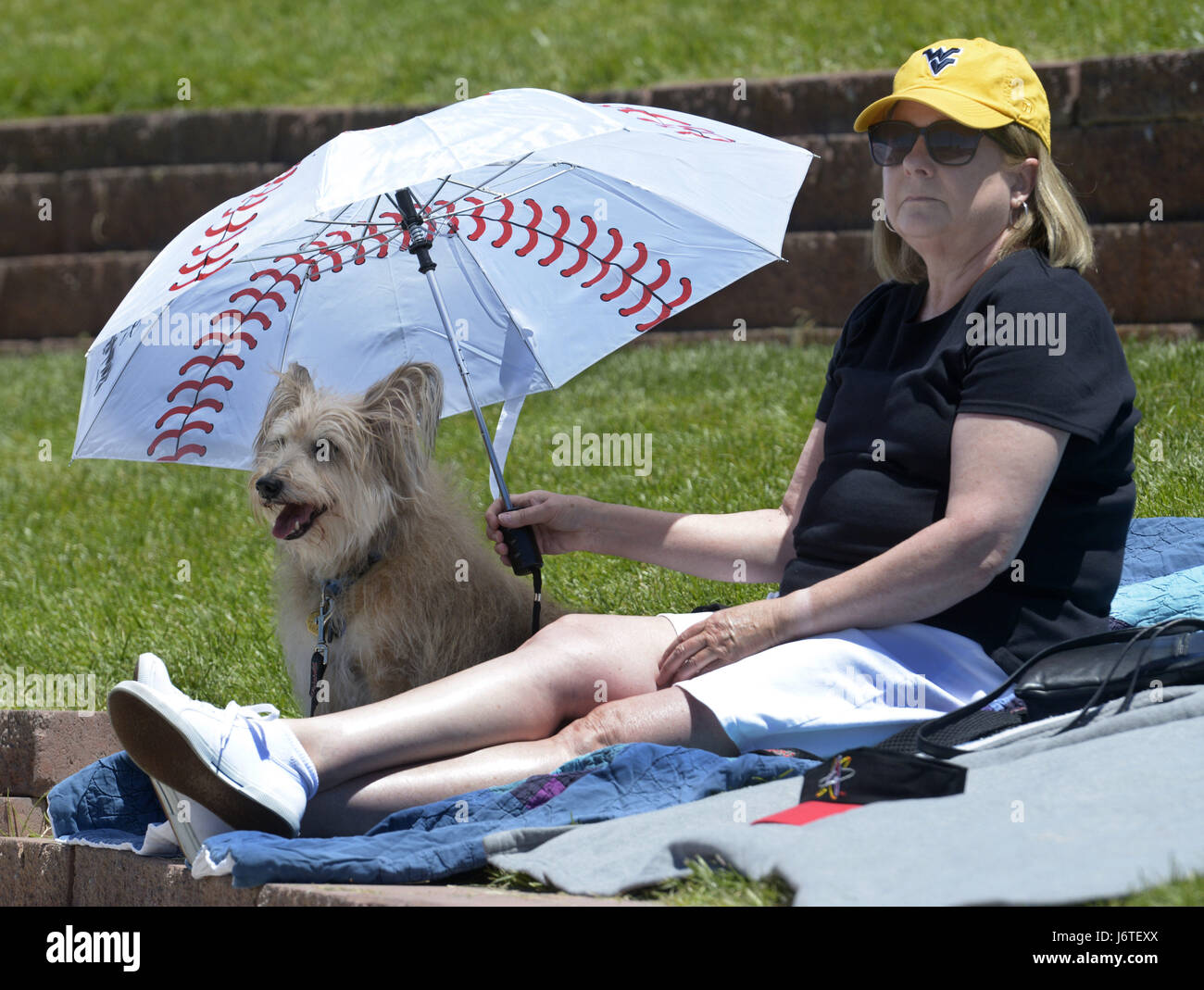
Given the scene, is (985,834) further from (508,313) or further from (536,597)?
(508,313)

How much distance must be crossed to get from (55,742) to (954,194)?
3.17 m

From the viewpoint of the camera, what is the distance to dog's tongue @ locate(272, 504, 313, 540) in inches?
166

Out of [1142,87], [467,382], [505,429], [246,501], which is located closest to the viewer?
[467,382]

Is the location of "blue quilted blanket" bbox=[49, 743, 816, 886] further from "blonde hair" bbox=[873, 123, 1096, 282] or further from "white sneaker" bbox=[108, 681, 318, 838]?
"blonde hair" bbox=[873, 123, 1096, 282]

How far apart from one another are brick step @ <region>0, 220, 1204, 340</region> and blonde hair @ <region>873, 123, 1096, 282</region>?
16.9 ft

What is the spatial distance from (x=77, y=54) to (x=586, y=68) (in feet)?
17.1

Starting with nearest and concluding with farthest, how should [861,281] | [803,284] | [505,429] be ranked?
[505,429]
[861,281]
[803,284]

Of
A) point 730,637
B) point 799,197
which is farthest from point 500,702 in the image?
point 799,197

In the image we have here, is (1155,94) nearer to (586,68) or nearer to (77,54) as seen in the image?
(586,68)

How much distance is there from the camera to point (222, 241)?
3.39 metres

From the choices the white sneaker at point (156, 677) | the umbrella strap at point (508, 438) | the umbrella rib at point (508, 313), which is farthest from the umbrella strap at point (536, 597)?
the white sneaker at point (156, 677)
